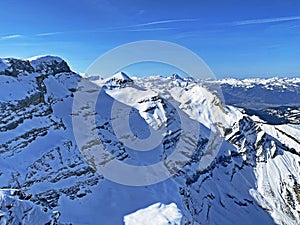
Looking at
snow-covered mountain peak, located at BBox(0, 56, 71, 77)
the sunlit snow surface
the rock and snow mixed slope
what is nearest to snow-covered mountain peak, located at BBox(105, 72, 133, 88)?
the rock and snow mixed slope

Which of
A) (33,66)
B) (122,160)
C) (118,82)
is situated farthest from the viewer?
(118,82)

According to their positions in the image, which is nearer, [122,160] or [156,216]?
[156,216]

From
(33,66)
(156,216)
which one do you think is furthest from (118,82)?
(156,216)

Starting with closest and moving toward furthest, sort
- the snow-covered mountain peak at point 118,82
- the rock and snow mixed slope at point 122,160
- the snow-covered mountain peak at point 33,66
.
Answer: the rock and snow mixed slope at point 122,160, the snow-covered mountain peak at point 33,66, the snow-covered mountain peak at point 118,82

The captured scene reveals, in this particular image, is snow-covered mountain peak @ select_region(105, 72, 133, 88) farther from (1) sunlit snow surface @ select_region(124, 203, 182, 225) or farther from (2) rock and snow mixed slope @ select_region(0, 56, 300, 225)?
(1) sunlit snow surface @ select_region(124, 203, 182, 225)

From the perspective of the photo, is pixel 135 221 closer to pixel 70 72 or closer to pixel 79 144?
pixel 79 144

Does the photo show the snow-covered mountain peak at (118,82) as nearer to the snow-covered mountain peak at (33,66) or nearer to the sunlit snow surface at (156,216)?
the snow-covered mountain peak at (33,66)

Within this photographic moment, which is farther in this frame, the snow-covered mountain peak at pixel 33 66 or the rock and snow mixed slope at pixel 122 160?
the snow-covered mountain peak at pixel 33 66

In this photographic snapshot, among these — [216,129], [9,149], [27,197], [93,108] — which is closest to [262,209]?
[216,129]

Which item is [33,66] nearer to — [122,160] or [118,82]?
[122,160]

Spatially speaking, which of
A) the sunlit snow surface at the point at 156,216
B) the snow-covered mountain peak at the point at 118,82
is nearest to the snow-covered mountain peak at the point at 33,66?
the sunlit snow surface at the point at 156,216
